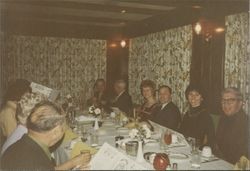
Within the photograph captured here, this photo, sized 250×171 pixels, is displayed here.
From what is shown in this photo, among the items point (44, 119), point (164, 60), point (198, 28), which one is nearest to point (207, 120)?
point (198, 28)

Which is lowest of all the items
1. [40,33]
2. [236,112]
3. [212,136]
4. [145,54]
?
[212,136]

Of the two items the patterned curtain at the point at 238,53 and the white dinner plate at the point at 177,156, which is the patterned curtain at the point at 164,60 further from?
the white dinner plate at the point at 177,156

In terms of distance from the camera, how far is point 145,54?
7.58 m

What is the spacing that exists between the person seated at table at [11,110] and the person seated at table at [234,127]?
200cm

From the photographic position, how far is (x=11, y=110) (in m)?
2.99

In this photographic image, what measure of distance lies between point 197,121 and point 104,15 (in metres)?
3.81

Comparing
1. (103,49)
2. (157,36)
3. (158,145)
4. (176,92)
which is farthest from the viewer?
(103,49)

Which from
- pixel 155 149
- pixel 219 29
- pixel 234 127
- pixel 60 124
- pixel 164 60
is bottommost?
pixel 155 149

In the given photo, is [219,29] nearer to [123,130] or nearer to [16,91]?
[123,130]

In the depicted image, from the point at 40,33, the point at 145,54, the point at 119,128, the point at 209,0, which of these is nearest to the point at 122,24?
the point at 145,54

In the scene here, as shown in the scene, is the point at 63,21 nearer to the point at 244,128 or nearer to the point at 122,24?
the point at 122,24

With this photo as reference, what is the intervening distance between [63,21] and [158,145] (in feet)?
17.5

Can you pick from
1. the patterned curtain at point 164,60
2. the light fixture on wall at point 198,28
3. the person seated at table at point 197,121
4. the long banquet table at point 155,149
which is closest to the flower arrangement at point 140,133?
the long banquet table at point 155,149

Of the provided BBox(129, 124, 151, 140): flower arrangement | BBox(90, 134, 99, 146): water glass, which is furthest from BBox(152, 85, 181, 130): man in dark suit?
BBox(90, 134, 99, 146): water glass
